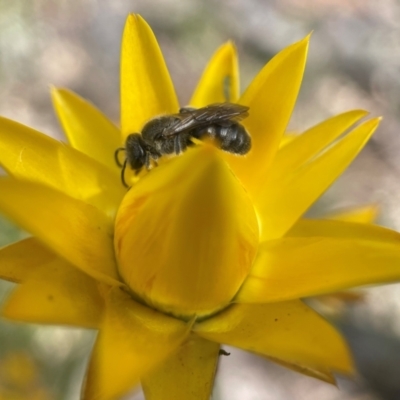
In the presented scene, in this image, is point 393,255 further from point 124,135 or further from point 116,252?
point 124,135

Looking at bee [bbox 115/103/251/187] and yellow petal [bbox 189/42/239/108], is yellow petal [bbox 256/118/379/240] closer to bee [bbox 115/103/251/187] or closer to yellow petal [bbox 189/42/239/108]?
bee [bbox 115/103/251/187]

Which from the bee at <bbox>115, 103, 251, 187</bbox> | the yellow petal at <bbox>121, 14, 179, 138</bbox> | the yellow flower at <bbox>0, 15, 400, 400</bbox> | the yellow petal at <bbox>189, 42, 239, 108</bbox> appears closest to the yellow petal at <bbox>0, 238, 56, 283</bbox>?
the yellow flower at <bbox>0, 15, 400, 400</bbox>

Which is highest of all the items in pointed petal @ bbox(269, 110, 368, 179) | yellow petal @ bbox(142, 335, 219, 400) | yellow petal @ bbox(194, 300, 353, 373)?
pointed petal @ bbox(269, 110, 368, 179)

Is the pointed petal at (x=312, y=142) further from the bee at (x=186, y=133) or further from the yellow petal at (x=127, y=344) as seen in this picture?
the yellow petal at (x=127, y=344)

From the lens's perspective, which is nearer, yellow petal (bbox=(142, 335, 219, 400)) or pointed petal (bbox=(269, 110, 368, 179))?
yellow petal (bbox=(142, 335, 219, 400))

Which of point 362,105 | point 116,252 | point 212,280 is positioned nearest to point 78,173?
point 116,252

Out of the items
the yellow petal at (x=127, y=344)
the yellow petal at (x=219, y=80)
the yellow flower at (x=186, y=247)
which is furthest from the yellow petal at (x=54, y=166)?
the yellow petal at (x=219, y=80)

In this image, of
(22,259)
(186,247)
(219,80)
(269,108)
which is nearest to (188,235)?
(186,247)

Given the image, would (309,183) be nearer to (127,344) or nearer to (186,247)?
(186,247)
